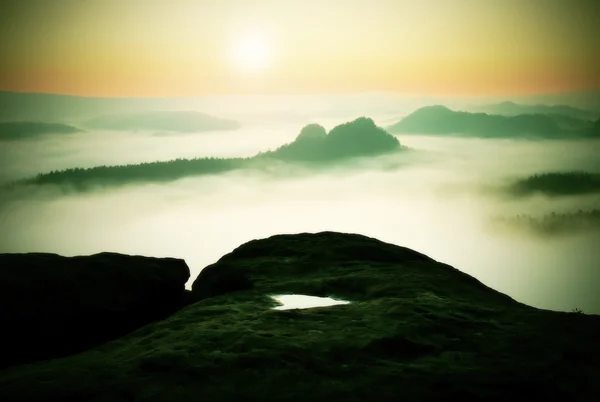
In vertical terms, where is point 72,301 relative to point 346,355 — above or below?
above

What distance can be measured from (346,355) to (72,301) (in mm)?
4655

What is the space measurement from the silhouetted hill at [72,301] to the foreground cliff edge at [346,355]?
5.40 ft

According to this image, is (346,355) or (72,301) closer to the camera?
(346,355)

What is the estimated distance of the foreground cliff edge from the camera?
451 cm

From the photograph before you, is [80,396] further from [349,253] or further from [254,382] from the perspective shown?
[349,253]

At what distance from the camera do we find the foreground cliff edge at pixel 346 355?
451cm

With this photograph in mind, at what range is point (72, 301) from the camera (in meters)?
7.74

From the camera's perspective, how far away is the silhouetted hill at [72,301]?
720 centimetres

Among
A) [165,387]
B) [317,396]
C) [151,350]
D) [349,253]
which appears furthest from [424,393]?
[349,253]

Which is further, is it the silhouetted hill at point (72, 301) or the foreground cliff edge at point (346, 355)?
the silhouetted hill at point (72, 301)

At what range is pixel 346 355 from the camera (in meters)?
5.09

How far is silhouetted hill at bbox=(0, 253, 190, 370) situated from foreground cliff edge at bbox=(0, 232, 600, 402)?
1.65 metres

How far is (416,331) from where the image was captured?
569cm

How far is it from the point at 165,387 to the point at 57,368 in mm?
1344
